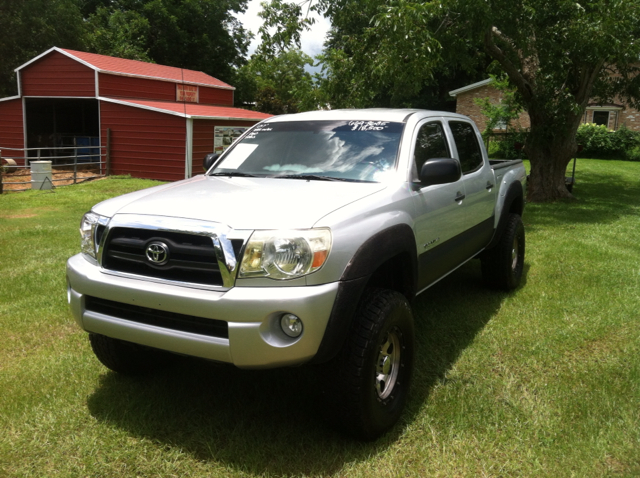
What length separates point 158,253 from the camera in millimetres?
2996

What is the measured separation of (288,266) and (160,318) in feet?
2.40

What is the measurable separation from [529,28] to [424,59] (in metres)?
3.22

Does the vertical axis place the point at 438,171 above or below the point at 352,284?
above

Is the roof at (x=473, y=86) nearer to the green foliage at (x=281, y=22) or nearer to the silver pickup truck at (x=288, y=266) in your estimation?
the green foliage at (x=281, y=22)

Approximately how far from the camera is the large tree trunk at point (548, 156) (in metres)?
13.6

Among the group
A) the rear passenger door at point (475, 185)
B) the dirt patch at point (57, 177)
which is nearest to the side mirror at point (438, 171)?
the rear passenger door at point (475, 185)

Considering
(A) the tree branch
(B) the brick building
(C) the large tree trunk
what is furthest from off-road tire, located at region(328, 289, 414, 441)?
(B) the brick building

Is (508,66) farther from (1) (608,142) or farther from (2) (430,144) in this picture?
(1) (608,142)

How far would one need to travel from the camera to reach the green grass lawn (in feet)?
10.0

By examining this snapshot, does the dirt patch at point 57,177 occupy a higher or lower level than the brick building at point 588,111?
lower

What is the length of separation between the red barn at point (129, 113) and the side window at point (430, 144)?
15.3 meters

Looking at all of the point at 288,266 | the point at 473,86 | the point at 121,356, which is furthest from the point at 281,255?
the point at 473,86

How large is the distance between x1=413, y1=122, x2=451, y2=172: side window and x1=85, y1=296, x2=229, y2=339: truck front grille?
1939 mm

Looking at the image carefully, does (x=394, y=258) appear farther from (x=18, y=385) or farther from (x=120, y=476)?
(x=18, y=385)
